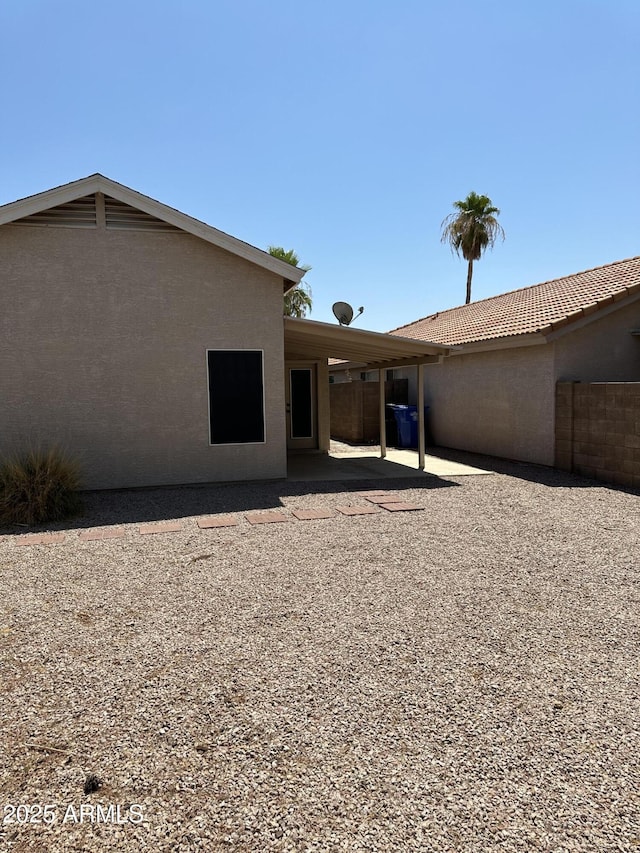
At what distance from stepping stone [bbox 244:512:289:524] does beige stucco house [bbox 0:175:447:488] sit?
8.65ft

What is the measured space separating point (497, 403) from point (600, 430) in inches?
135

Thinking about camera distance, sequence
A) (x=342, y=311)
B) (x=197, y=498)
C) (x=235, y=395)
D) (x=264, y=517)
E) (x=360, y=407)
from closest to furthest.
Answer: (x=264, y=517), (x=197, y=498), (x=235, y=395), (x=342, y=311), (x=360, y=407)

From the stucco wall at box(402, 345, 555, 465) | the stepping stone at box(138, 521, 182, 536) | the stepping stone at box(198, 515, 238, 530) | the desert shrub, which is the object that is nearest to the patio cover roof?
the stucco wall at box(402, 345, 555, 465)

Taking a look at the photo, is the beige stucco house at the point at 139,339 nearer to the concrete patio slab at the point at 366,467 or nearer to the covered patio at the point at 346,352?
the covered patio at the point at 346,352

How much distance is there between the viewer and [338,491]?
984 centimetres

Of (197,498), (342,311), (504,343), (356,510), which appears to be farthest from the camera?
(342,311)

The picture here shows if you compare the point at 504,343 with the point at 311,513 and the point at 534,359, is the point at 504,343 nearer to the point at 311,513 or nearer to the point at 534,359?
the point at 534,359

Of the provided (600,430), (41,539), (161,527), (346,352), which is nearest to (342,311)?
(346,352)

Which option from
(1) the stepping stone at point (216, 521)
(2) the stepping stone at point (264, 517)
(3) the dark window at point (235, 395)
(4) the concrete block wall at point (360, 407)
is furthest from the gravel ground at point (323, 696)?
(4) the concrete block wall at point (360, 407)

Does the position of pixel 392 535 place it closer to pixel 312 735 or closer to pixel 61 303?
pixel 312 735

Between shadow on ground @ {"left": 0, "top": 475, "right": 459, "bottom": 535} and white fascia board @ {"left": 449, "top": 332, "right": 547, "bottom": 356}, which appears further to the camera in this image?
white fascia board @ {"left": 449, "top": 332, "right": 547, "bottom": 356}

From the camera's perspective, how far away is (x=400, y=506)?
8.42 metres

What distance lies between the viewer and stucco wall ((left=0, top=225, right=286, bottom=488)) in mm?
9445

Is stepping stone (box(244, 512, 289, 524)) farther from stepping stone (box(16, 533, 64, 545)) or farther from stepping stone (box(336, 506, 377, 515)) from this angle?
stepping stone (box(16, 533, 64, 545))
